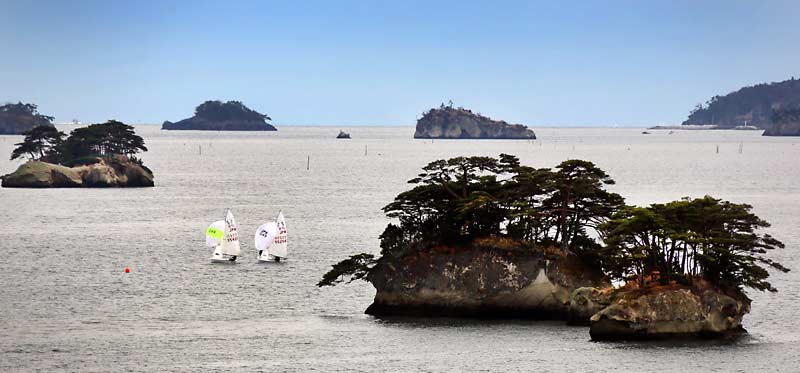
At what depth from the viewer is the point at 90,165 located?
188 metres

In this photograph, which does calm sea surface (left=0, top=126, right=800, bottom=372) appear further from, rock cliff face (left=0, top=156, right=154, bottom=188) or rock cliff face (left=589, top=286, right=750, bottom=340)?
rock cliff face (left=0, top=156, right=154, bottom=188)

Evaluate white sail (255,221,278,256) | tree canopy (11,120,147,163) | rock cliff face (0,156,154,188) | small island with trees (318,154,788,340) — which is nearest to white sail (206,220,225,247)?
white sail (255,221,278,256)

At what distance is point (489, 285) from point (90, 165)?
126156mm

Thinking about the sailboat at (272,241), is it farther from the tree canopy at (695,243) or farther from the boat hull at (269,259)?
the tree canopy at (695,243)

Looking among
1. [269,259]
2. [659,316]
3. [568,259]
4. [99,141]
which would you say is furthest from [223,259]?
[99,141]

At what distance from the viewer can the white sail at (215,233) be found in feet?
343

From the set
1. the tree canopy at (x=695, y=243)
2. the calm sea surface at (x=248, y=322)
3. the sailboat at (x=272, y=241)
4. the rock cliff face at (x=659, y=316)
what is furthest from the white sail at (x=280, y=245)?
the rock cliff face at (x=659, y=316)

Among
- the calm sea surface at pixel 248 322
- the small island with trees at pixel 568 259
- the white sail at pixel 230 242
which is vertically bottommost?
the calm sea surface at pixel 248 322

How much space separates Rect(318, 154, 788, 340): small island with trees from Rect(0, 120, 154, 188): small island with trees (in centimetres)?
11234

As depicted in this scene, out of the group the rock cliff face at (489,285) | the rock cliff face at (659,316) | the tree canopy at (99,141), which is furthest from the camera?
the tree canopy at (99,141)

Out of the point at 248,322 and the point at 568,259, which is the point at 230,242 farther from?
the point at 568,259

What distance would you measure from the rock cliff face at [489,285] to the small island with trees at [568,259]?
6 centimetres

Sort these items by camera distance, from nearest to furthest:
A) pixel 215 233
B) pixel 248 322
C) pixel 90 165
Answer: pixel 248 322, pixel 215 233, pixel 90 165

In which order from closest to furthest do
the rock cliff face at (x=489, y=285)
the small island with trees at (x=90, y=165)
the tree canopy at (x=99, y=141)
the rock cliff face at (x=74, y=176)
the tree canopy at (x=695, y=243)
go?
the tree canopy at (x=695, y=243) < the rock cliff face at (x=489, y=285) < the rock cliff face at (x=74, y=176) < the small island with trees at (x=90, y=165) < the tree canopy at (x=99, y=141)
